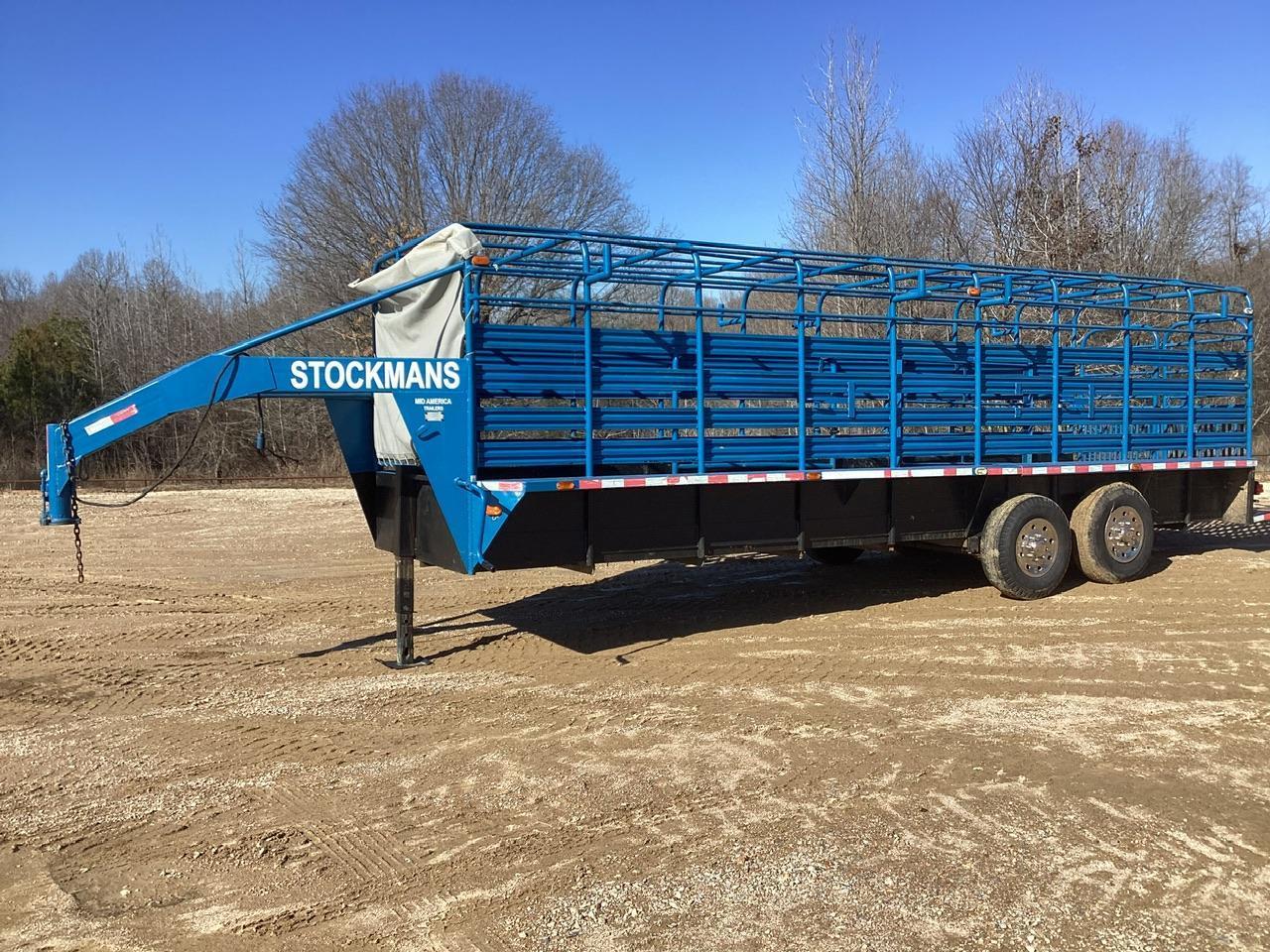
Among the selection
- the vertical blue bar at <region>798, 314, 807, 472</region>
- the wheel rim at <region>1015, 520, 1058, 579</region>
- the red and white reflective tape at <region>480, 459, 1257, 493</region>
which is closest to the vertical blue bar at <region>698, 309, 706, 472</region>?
the red and white reflective tape at <region>480, 459, 1257, 493</region>

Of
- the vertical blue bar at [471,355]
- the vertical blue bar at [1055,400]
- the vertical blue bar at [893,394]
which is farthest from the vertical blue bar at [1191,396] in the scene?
the vertical blue bar at [471,355]

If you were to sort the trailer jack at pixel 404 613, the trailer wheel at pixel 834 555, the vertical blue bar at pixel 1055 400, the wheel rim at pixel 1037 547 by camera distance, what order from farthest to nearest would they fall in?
the trailer wheel at pixel 834 555, the vertical blue bar at pixel 1055 400, the wheel rim at pixel 1037 547, the trailer jack at pixel 404 613

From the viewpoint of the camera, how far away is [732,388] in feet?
25.7

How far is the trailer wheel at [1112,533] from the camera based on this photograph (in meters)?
9.79

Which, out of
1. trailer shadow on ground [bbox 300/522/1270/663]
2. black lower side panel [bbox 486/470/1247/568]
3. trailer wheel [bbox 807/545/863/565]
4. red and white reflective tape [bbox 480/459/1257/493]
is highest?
red and white reflective tape [bbox 480/459/1257/493]

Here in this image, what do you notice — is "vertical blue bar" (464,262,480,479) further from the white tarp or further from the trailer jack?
the trailer jack

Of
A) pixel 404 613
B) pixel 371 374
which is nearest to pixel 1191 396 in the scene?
pixel 404 613

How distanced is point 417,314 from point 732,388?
2.51 meters

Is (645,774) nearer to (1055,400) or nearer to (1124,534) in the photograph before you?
(1055,400)

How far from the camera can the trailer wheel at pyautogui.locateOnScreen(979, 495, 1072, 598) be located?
9.16m

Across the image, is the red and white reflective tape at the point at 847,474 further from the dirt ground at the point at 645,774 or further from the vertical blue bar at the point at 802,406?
the dirt ground at the point at 645,774

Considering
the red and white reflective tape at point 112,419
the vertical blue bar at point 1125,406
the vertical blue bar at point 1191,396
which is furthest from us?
the vertical blue bar at point 1191,396

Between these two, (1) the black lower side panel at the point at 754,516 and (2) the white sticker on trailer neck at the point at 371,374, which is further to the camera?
(1) the black lower side panel at the point at 754,516

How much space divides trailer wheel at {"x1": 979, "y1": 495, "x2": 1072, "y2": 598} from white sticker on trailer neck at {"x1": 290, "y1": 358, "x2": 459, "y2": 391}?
5.34m
